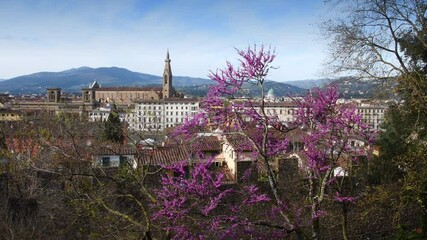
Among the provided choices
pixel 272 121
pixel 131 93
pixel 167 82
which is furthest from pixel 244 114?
pixel 131 93

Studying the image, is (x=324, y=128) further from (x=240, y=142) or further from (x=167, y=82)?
(x=167, y=82)

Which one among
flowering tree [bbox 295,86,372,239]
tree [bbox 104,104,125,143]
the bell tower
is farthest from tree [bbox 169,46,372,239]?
the bell tower

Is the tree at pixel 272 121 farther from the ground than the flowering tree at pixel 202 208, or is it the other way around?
the tree at pixel 272 121

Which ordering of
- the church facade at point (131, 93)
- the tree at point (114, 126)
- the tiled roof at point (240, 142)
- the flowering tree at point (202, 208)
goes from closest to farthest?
1. the flowering tree at point (202, 208)
2. the tiled roof at point (240, 142)
3. the tree at point (114, 126)
4. the church facade at point (131, 93)

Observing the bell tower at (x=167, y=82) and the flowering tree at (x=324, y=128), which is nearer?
the flowering tree at (x=324, y=128)

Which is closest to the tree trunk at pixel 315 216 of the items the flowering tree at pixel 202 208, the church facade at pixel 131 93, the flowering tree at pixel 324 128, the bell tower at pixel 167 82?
the flowering tree at pixel 324 128

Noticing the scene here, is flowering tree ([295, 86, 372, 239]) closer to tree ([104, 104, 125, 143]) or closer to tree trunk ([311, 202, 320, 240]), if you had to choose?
tree trunk ([311, 202, 320, 240])

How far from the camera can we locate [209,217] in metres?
6.85

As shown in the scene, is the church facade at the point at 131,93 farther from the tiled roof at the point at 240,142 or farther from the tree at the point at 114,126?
the tiled roof at the point at 240,142

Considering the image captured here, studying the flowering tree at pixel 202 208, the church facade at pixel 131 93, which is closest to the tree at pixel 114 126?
the flowering tree at pixel 202 208

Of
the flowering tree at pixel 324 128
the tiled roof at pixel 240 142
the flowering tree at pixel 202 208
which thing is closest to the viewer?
the flowering tree at pixel 202 208

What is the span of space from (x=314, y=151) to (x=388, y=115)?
23.0 feet

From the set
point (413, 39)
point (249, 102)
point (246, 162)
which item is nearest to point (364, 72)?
point (413, 39)

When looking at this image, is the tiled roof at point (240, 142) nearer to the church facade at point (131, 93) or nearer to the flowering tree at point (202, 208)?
the flowering tree at point (202, 208)
